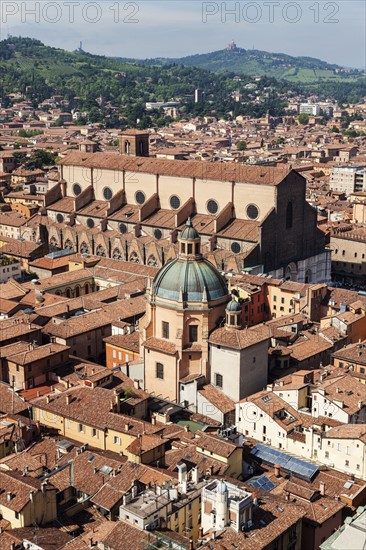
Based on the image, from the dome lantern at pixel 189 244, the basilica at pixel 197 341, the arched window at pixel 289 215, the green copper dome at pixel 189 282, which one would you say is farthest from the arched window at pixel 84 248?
the dome lantern at pixel 189 244

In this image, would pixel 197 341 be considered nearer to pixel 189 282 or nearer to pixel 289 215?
pixel 189 282

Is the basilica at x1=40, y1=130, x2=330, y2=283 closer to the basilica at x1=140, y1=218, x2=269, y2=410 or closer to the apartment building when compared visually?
the basilica at x1=140, y1=218, x2=269, y2=410

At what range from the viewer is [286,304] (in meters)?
51.9

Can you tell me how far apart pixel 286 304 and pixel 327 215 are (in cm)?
3783

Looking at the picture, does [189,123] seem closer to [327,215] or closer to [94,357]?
[327,215]

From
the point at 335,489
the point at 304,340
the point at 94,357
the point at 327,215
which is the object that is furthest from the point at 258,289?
the point at 327,215

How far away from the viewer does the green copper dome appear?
39.8 metres

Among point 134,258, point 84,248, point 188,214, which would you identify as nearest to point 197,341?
point 134,258

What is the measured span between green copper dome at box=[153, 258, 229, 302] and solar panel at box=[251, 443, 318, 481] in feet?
27.8

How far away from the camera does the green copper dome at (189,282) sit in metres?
39.8

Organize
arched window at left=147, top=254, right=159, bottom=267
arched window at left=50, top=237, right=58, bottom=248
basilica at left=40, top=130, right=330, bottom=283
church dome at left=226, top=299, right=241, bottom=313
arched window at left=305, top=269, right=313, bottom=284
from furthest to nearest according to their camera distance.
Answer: arched window at left=50, top=237, right=58, bottom=248
arched window at left=305, top=269, right=313, bottom=284
arched window at left=147, top=254, right=159, bottom=267
basilica at left=40, top=130, right=330, bottom=283
church dome at left=226, top=299, right=241, bottom=313

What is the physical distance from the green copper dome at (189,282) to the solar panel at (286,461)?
8.47 m

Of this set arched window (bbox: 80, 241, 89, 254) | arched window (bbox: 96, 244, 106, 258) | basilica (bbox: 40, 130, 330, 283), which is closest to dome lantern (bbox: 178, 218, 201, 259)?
basilica (bbox: 40, 130, 330, 283)

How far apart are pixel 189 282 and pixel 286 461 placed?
10.9 metres
